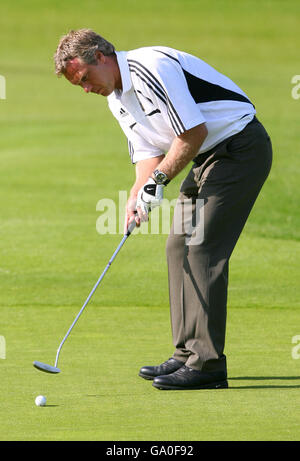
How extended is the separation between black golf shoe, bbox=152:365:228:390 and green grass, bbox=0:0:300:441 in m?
0.08

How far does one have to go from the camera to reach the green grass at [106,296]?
4.32 metres

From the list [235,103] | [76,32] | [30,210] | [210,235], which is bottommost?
[30,210]

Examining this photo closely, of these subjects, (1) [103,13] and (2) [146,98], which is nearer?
(2) [146,98]

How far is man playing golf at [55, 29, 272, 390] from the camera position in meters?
4.89

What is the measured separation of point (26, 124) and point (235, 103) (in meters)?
14.9

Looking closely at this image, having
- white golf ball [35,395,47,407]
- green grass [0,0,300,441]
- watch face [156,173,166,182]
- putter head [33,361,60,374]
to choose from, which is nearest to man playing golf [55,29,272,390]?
watch face [156,173,166,182]

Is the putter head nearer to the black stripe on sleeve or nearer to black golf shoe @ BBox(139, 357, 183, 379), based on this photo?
black golf shoe @ BBox(139, 357, 183, 379)

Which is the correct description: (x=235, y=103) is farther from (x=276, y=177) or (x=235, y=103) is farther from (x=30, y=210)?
(x=276, y=177)

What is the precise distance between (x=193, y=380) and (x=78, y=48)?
167 cm

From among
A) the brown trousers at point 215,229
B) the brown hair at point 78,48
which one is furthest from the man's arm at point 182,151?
Result: the brown hair at point 78,48

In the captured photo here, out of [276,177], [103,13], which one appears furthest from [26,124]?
[103,13]

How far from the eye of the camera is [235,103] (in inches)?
202

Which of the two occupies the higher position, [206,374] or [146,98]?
[146,98]

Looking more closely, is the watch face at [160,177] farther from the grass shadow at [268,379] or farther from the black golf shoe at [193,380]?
the grass shadow at [268,379]
